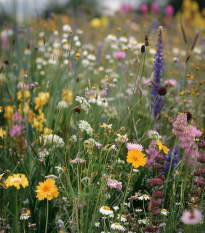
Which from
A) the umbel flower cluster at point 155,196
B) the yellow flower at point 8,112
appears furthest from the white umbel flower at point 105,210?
the yellow flower at point 8,112

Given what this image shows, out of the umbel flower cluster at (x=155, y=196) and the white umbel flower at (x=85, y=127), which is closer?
the umbel flower cluster at (x=155, y=196)

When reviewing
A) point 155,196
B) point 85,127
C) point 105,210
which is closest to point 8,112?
→ point 85,127

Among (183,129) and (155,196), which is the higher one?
(183,129)

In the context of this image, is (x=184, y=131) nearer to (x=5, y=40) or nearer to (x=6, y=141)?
(x=6, y=141)

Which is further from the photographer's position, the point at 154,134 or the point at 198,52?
the point at 198,52

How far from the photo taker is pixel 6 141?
6.45 ft

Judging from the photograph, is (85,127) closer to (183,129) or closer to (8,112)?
(183,129)

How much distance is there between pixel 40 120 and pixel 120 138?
3.24ft

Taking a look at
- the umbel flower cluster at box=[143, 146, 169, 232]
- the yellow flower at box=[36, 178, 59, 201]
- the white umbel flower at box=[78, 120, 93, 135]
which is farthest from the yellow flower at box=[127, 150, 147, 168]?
the yellow flower at box=[36, 178, 59, 201]

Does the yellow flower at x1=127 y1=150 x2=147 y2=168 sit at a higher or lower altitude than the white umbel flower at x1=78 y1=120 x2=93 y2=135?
lower

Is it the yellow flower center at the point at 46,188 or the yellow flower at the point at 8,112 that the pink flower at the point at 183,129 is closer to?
the yellow flower center at the point at 46,188

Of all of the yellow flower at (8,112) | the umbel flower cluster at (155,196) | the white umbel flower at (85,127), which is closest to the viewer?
the umbel flower cluster at (155,196)

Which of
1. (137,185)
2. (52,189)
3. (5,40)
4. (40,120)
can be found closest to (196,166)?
(137,185)

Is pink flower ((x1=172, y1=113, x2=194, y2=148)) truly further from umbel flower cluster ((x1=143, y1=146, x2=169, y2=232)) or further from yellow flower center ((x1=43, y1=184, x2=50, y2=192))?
yellow flower center ((x1=43, y1=184, x2=50, y2=192))
